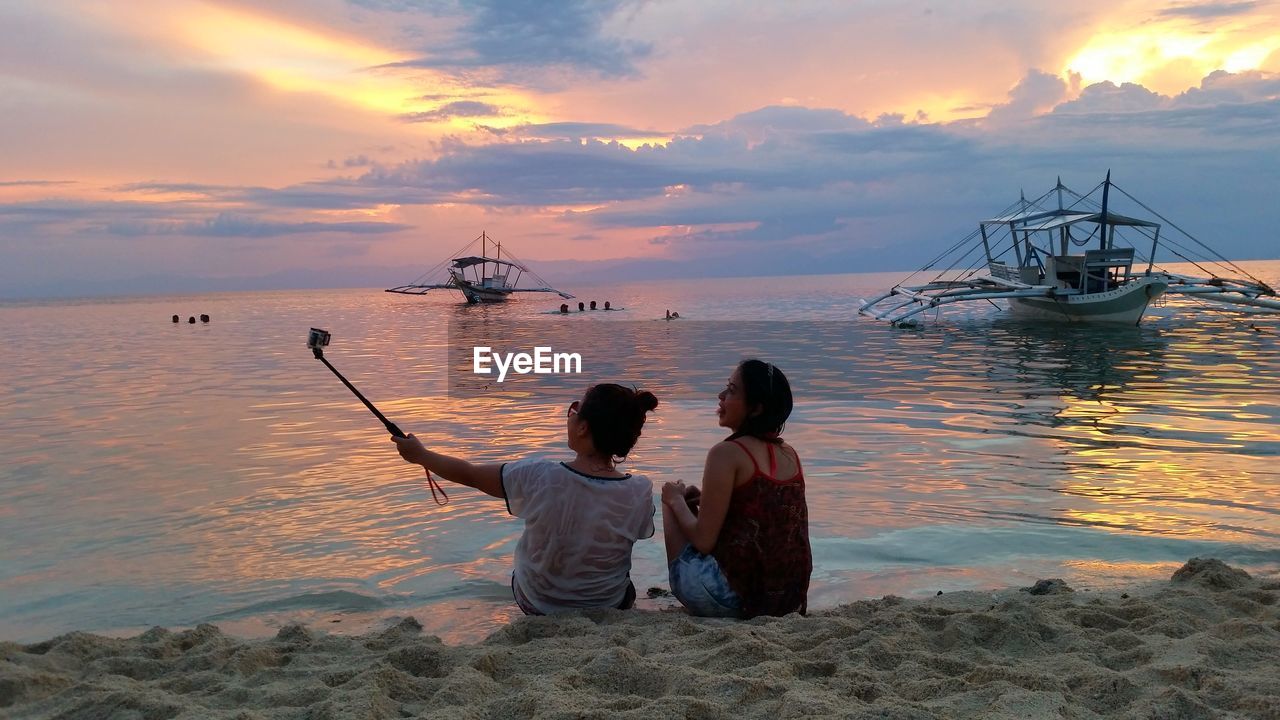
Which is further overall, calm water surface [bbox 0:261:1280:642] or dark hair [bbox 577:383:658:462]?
calm water surface [bbox 0:261:1280:642]

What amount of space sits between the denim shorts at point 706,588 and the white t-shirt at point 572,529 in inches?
12.4

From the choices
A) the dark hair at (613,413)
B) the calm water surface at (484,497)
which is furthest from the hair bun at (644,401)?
the calm water surface at (484,497)

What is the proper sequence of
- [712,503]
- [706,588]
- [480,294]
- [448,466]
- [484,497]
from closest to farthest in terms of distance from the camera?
[448,466], [712,503], [706,588], [484,497], [480,294]

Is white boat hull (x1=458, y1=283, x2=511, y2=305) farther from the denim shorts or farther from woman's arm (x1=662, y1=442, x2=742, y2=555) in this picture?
woman's arm (x1=662, y1=442, x2=742, y2=555)

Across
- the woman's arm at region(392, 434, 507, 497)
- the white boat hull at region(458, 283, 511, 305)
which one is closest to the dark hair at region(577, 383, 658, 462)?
the woman's arm at region(392, 434, 507, 497)

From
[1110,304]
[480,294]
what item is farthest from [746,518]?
[480,294]

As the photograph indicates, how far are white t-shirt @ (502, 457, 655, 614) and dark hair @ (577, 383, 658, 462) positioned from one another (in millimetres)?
237

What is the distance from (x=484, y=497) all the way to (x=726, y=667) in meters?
5.67

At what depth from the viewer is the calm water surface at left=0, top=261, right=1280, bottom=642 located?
6.42m

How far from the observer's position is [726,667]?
4.06m

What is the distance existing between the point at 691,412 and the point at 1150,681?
37.8 feet

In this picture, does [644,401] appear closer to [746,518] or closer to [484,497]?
[746,518]

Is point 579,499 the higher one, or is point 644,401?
point 644,401

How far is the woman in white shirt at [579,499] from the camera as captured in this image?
4.66m
